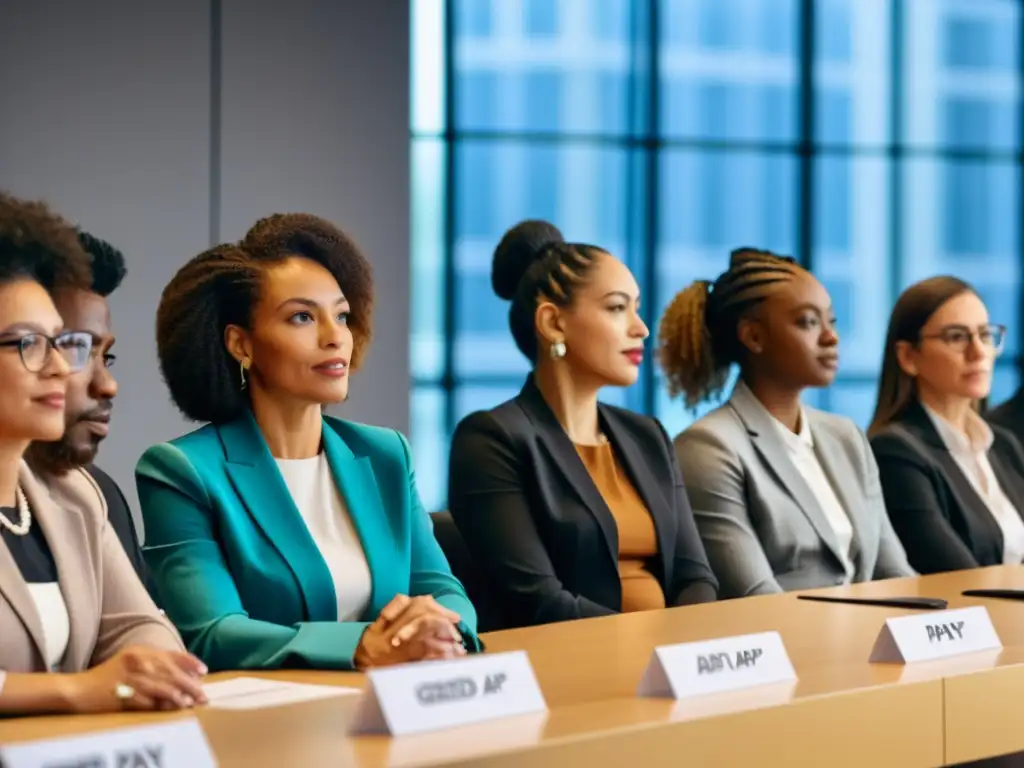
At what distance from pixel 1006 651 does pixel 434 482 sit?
4549 millimetres

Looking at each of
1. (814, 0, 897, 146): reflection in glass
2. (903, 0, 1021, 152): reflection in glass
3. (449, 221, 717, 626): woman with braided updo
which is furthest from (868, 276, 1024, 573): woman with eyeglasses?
(903, 0, 1021, 152): reflection in glass

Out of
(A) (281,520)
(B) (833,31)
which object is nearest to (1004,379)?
(B) (833,31)

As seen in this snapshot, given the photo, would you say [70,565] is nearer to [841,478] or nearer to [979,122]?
[841,478]

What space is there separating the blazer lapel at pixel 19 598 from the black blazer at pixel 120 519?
34 cm

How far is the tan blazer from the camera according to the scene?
2008mm

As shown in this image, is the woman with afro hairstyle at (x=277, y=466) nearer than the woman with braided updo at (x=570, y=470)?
Yes

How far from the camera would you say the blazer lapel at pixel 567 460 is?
3.33 meters

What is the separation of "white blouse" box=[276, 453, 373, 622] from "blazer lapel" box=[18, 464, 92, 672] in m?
0.55

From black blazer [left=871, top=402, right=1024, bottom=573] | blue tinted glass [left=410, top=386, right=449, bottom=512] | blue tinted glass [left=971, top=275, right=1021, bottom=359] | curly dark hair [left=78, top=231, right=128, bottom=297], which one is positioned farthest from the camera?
blue tinted glass [left=971, top=275, right=1021, bottom=359]

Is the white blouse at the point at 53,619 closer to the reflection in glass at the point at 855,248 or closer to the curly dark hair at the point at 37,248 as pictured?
the curly dark hair at the point at 37,248

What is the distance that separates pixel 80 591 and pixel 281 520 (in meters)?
0.54

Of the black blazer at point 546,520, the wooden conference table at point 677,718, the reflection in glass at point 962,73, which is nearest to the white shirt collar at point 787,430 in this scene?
the black blazer at point 546,520

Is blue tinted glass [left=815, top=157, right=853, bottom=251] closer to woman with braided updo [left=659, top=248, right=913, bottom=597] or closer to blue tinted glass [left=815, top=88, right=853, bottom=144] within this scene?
blue tinted glass [left=815, top=88, right=853, bottom=144]

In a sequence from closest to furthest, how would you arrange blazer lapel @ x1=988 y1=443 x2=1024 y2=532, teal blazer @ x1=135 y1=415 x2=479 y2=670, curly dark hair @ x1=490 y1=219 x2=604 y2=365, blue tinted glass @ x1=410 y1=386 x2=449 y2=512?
teal blazer @ x1=135 y1=415 x2=479 y2=670 → curly dark hair @ x1=490 y1=219 x2=604 y2=365 → blazer lapel @ x1=988 y1=443 x2=1024 y2=532 → blue tinted glass @ x1=410 y1=386 x2=449 y2=512
